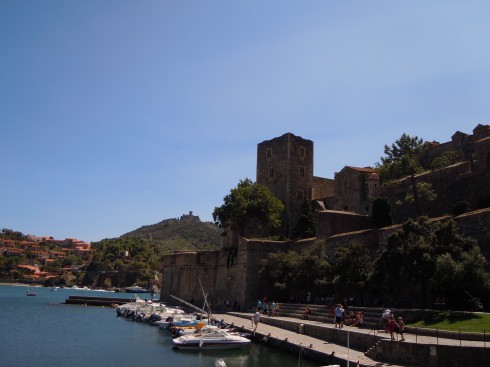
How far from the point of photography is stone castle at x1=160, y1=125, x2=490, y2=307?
2867 centimetres

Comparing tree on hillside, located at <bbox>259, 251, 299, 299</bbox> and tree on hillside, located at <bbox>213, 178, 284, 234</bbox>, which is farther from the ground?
tree on hillside, located at <bbox>213, 178, 284, 234</bbox>

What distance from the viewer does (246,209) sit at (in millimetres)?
40625

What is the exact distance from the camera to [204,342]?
22969mm

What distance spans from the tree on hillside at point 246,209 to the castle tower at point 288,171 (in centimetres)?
376

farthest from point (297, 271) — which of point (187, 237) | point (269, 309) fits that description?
point (187, 237)

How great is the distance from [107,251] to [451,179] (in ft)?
427

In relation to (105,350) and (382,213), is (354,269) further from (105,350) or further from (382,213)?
(105,350)

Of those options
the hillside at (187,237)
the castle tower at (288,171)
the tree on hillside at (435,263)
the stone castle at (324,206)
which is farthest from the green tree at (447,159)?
the hillside at (187,237)

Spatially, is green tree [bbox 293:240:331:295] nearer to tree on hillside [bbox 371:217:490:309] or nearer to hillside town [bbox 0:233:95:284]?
tree on hillside [bbox 371:217:490:309]

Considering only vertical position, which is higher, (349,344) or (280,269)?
(280,269)

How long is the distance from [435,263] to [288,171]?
28.0 m

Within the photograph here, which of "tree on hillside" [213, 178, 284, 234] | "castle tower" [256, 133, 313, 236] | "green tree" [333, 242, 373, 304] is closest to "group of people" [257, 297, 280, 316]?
"green tree" [333, 242, 373, 304]

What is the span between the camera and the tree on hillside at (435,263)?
1769 centimetres

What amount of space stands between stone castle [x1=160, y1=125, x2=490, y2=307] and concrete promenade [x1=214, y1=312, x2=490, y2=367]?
6.83m
